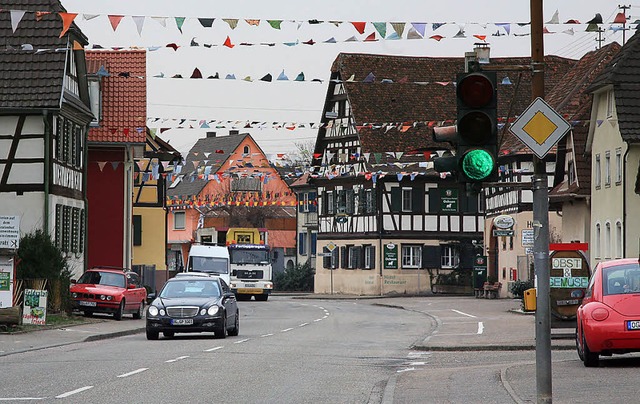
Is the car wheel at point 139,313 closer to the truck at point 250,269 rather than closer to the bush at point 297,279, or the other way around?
the truck at point 250,269

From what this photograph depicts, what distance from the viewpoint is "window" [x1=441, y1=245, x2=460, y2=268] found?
77562 millimetres

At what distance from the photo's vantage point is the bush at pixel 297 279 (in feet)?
304

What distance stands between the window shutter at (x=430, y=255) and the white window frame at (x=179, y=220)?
37.8 metres

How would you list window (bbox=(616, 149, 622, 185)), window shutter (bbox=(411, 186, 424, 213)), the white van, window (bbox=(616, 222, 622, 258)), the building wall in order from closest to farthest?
window (bbox=(616, 222, 622, 258)) < window (bbox=(616, 149, 622, 185)) < the building wall < the white van < window shutter (bbox=(411, 186, 424, 213))

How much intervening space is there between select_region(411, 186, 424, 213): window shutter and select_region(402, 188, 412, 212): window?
182mm

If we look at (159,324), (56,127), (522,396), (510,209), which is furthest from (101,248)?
(522,396)

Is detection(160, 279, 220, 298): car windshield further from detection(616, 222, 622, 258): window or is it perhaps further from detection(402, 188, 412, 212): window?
detection(402, 188, 412, 212): window

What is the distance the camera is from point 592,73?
57125mm

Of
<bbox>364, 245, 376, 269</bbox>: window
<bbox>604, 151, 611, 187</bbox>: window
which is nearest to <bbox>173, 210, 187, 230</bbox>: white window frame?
<bbox>364, 245, 376, 269</bbox>: window

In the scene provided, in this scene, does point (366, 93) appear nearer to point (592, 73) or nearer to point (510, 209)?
point (510, 209)

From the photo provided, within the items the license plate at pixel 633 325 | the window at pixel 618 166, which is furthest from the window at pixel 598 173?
the license plate at pixel 633 325

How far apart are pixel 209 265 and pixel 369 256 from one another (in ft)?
60.5

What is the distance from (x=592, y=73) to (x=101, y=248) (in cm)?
2287

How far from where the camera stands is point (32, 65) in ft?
132
